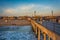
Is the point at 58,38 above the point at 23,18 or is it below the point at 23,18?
above

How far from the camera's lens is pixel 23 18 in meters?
63.2

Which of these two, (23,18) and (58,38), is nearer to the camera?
(58,38)

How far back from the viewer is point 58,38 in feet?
14.6

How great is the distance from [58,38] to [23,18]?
5894 cm
